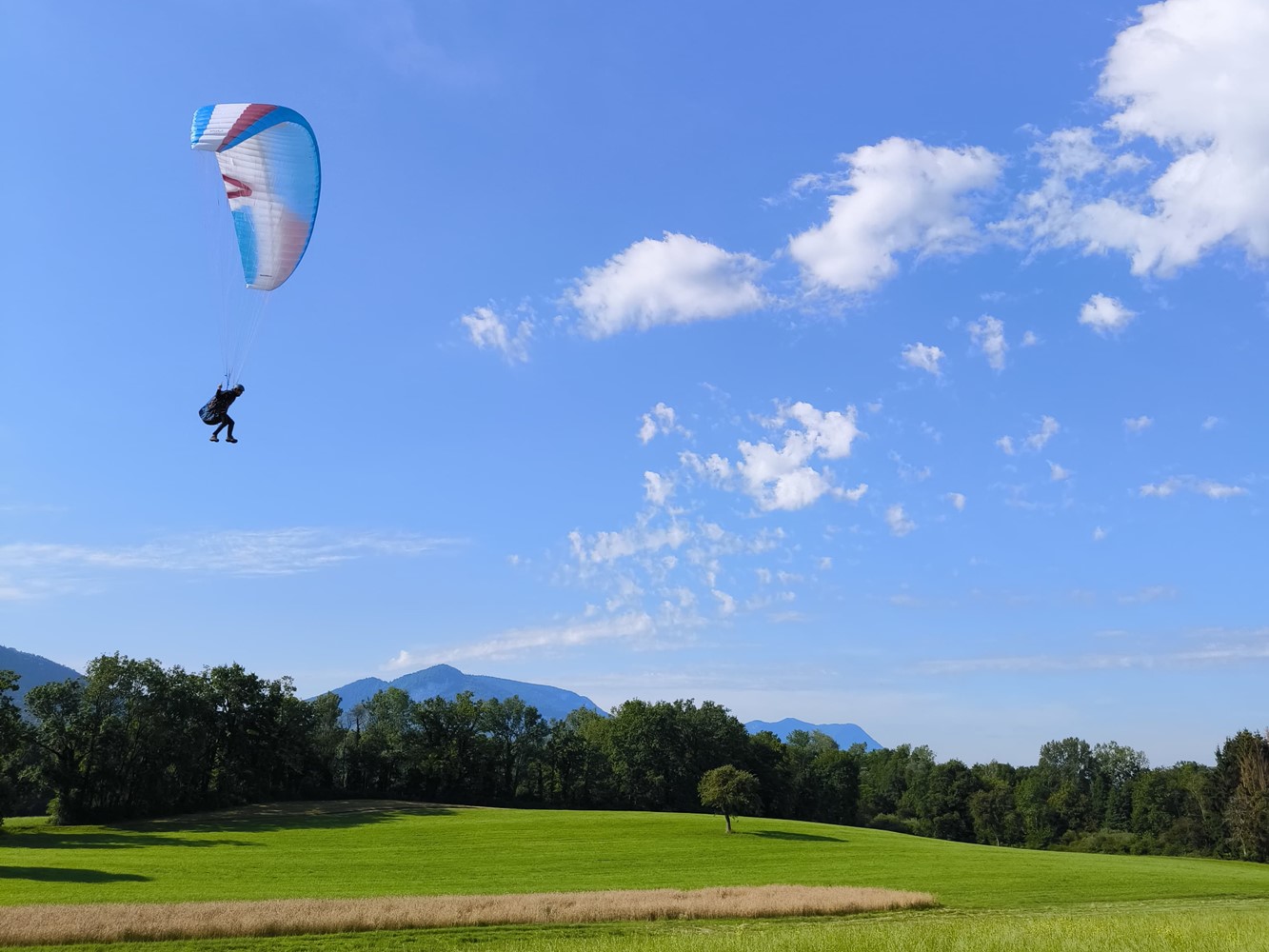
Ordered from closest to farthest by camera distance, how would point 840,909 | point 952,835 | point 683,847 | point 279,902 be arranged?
1. point 279,902
2. point 840,909
3. point 683,847
4. point 952,835

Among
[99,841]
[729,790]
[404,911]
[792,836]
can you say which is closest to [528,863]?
[404,911]

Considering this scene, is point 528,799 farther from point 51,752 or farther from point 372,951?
point 372,951

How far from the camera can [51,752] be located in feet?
256

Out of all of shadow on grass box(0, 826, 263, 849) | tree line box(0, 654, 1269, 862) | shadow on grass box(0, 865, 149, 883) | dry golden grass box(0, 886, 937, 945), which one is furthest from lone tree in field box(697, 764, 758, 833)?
shadow on grass box(0, 865, 149, 883)

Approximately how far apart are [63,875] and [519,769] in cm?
7295

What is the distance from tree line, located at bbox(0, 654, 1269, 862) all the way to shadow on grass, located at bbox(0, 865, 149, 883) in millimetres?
22667

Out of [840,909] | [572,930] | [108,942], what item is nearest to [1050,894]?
[840,909]

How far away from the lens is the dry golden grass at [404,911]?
26812mm

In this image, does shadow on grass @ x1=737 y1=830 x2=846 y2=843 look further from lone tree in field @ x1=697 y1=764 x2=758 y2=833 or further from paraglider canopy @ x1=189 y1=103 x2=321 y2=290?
paraglider canopy @ x1=189 y1=103 x2=321 y2=290

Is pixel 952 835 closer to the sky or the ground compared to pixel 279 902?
closer to the ground

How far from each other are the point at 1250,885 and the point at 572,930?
3935 centimetres

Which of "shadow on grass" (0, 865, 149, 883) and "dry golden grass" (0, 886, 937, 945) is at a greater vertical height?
"dry golden grass" (0, 886, 937, 945)

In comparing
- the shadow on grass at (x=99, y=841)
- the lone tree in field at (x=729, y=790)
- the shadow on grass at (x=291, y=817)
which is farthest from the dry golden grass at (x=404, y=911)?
the shadow on grass at (x=291, y=817)

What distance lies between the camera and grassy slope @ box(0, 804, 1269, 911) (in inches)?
1618
